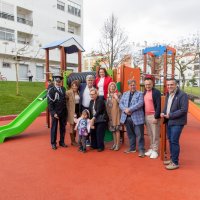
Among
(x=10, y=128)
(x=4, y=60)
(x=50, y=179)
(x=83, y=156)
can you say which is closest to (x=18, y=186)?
(x=50, y=179)

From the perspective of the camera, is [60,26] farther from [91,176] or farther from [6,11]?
[91,176]

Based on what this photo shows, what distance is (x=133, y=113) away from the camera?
19.0 ft

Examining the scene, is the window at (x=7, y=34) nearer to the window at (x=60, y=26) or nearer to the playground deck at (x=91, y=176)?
the window at (x=60, y=26)

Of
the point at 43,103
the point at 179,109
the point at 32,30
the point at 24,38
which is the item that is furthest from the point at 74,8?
the point at 179,109

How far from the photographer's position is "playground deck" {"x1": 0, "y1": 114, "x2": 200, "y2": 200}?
379cm

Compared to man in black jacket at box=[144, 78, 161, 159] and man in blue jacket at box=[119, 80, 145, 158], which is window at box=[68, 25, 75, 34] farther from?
man in black jacket at box=[144, 78, 161, 159]

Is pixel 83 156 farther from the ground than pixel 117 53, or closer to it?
closer to it

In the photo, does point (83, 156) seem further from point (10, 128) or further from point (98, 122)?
point (10, 128)

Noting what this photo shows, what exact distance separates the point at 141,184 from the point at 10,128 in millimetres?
4789

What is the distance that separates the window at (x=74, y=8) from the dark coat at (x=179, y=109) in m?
34.3

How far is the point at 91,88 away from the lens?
6395 mm

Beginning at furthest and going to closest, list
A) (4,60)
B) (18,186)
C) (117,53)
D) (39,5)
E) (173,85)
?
(39,5)
(4,60)
(117,53)
(173,85)
(18,186)

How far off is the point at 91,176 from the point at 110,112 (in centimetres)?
217

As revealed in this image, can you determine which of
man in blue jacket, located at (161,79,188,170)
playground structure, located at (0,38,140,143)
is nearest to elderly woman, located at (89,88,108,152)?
playground structure, located at (0,38,140,143)
